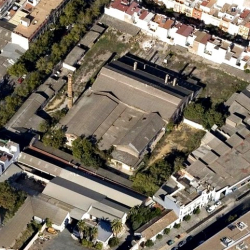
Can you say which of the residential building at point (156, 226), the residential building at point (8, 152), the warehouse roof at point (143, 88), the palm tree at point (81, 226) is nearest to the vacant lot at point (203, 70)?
the warehouse roof at point (143, 88)

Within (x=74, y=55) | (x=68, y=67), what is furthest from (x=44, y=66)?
(x=74, y=55)

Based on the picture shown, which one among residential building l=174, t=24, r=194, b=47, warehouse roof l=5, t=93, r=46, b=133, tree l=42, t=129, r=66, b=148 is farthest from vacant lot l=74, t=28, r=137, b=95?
tree l=42, t=129, r=66, b=148

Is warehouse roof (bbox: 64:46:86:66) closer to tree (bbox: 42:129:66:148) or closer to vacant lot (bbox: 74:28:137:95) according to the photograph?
vacant lot (bbox: 74:28:137:95)

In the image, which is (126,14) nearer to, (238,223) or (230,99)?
(230,99)

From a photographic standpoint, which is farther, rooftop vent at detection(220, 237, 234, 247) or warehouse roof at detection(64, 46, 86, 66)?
warehouse roof at detection(64, 46, 86, 66)

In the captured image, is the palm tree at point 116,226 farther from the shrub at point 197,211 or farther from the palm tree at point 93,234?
the shrub at point 197,211

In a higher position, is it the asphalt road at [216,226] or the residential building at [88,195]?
the asphalt road at [216,226]

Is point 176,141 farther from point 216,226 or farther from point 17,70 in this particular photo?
point 17,70
